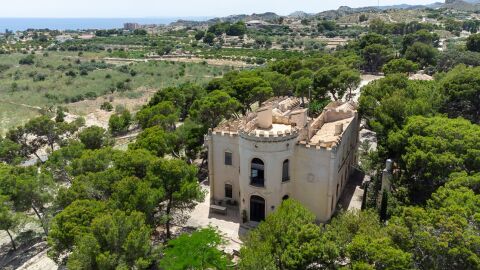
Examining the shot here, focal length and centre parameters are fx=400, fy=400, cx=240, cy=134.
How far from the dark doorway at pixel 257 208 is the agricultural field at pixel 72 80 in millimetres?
52275

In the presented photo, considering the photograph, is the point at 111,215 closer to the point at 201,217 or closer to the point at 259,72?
the point at 201,217

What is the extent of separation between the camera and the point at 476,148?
98.1 feet

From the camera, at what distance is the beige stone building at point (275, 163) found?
31172 millimetres

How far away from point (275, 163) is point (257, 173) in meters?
1.89

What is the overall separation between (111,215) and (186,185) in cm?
640

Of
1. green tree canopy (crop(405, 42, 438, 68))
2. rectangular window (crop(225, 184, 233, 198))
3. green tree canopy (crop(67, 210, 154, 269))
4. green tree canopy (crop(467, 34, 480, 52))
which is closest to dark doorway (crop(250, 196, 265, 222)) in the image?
rectangular window (crop(225, 184, 233, 198))

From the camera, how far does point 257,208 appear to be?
3316 cm

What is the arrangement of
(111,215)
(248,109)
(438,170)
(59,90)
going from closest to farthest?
(111,215) < (438,170) < (248,109) < (59,90)

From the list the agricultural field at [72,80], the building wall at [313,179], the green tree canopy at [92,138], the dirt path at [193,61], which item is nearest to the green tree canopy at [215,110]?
the green tree canopy at [92,138]

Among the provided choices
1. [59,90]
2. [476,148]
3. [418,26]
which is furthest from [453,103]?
[418,26]

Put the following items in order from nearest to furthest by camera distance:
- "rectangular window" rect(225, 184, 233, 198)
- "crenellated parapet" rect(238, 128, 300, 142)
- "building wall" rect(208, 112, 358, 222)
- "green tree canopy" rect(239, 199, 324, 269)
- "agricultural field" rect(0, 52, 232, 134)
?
"green tree canopy" rect(239, 199, 324, 269), "crenellated parapet" rect(238, 128, 300, 142), "building wall" rect(208, 112, 358, 222), "rectangular window" rect(225, 184, 233, 198), "agricultural field" rect(0, 52, 232, 134)

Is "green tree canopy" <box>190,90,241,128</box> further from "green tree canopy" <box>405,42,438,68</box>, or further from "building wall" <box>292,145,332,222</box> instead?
"green tree canopy" <box>405,42,438,68</box>

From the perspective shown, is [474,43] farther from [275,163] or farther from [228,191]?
[275,163]

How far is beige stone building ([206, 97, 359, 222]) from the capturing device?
31172mm
